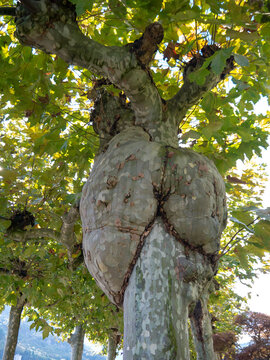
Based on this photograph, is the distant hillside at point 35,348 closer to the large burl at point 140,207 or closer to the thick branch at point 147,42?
the large burl at point 140,207

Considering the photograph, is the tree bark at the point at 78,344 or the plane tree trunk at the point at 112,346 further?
the plane tree trunk at the point at 112,346

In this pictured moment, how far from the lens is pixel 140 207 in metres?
1.63

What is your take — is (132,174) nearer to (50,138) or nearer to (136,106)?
(136,106)

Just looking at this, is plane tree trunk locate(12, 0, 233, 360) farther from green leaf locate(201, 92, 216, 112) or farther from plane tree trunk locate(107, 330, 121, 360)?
plane tree trunk locate(107, 330, 121, 360)

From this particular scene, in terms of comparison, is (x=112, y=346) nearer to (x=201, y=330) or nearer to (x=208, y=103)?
(x=201, y=330)

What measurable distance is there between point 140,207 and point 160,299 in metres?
0.53

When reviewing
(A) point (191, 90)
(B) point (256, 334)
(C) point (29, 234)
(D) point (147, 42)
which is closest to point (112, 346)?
(B) point (256, 334)

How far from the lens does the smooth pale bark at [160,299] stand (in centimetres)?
130

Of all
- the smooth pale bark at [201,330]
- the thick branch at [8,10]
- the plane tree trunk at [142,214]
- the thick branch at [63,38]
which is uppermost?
the thick branch at [8,10]

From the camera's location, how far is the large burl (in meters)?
1.59

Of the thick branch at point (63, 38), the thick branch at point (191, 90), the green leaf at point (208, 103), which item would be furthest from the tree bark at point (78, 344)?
the thick branch at point (63, 38)

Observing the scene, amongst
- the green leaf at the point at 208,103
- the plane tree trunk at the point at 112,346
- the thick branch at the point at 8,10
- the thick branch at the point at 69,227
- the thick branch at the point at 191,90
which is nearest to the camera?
the thick branch at the point at 8,10

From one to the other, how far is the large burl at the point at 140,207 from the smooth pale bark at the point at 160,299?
8 cm

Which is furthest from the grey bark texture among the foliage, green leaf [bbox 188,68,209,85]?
green leaf [bbox 188,68,209,85]
